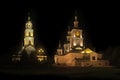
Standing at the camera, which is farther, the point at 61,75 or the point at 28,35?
the point at 28,35

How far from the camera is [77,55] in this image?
63469mm

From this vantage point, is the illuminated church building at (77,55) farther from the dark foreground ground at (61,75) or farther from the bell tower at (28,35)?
the dark foreground ground at (61,75)

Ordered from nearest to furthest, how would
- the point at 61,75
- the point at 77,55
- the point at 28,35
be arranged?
1. the point at 61,75
2. the point at 77,55
3. the point at 28,35

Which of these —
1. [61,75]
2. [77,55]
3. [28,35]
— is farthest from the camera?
[28,35]

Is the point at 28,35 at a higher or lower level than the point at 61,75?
higher

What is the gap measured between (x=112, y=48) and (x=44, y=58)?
18125 millimetres

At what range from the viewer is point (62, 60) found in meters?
70.5

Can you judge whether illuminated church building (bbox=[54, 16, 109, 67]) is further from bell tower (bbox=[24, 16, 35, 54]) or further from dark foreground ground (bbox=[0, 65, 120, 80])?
dark foreground ground (bbox=[0, 65, 120, 80])

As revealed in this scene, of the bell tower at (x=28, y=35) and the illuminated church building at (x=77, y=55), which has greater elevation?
the bell tower at (x=28, y=35)

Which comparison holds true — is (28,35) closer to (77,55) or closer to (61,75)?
(77,55)

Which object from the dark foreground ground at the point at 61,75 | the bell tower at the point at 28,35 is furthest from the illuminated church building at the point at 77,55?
the dark foreground ground at the point at 61,75

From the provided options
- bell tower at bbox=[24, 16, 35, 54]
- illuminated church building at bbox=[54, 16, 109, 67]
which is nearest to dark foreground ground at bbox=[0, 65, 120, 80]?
illuminated church building at bbox=[54, 16, 109, 67]

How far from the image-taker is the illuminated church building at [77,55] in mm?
60553

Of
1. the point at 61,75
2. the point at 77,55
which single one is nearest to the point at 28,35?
the point at 77,55
